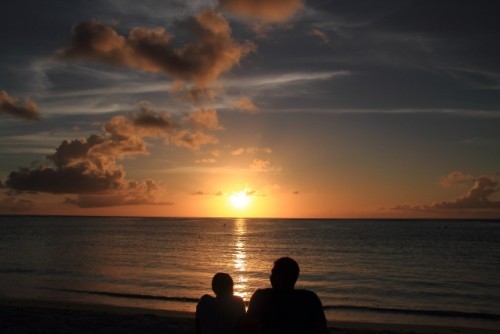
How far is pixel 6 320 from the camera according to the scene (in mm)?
16250

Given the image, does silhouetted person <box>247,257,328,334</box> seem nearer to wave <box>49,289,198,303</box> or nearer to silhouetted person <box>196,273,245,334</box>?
silhouetted person <box>196,273,245,334</box>

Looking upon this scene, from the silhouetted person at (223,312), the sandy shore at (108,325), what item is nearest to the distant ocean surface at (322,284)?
the sandy shore at (108,325)

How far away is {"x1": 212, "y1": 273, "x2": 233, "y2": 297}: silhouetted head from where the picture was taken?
6.17 m

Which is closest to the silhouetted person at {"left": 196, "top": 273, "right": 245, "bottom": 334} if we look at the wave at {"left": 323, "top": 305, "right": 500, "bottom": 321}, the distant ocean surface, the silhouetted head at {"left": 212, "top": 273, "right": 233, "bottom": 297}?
the silhouetted head at {"left": 212, "top": 273, "right": 233, "bottom": 297}

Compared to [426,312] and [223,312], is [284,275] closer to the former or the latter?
[223,312]

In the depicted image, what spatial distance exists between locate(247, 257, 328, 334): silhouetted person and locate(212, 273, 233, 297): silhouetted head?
47.1 inches

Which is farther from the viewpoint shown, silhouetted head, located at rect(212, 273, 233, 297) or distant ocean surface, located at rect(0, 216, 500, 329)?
distant ocean surface, located at rect(0, 216, 500, 329)

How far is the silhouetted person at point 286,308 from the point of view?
4895 millimetres

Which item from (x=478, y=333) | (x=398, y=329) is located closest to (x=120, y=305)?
(x=398, y=329)

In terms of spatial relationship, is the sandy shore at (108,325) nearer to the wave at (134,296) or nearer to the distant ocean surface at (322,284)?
the distant ocean surface at (322,284)

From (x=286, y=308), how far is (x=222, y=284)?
1.45 meters

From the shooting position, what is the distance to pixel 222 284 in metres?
6.19

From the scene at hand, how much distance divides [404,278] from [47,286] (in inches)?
985

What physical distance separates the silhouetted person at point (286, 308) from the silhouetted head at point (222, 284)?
3.93 ft
